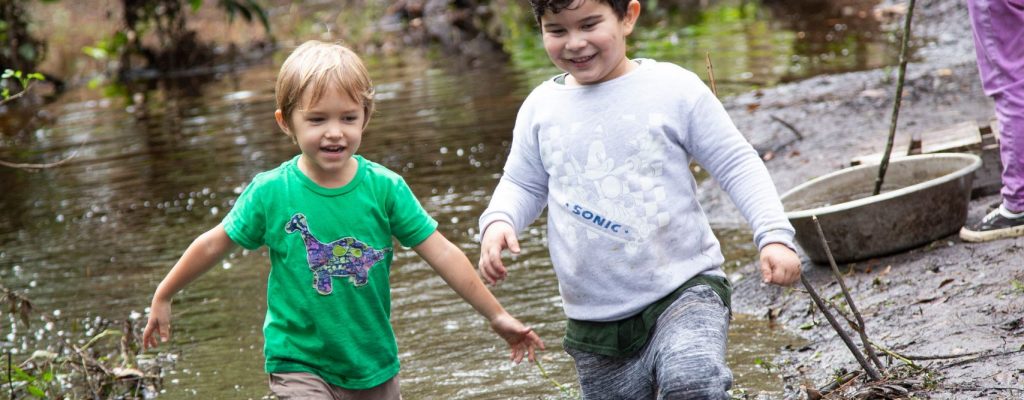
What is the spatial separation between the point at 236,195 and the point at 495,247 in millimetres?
6006

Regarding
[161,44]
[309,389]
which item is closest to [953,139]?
[309,389]

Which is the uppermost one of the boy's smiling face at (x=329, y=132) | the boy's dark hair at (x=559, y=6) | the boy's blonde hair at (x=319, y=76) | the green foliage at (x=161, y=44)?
the boy's dark hair at (x=559, y=6)

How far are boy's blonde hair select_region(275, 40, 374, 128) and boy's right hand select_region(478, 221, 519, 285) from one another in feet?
1.54

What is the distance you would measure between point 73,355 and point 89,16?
26.9 meters

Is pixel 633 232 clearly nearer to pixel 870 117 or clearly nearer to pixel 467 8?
pixel 870 117

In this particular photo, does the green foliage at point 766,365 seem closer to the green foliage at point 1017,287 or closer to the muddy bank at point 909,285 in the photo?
the muddy bank at point 909,285

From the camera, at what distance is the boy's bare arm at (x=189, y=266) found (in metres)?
3.17

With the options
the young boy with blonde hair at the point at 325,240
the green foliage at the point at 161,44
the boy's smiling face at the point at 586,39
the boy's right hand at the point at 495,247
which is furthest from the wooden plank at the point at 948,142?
the green foliage at the point at 161,44

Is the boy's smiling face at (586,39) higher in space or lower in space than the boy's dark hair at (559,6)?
lower

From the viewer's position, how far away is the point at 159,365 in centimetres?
500

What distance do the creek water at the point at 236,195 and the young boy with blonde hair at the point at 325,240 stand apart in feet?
4.13

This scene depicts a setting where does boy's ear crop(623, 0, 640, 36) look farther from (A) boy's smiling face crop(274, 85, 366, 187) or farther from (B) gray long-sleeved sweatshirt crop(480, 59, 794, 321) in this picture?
(A) boy's smiling face crop(274, 85, 366, 187)

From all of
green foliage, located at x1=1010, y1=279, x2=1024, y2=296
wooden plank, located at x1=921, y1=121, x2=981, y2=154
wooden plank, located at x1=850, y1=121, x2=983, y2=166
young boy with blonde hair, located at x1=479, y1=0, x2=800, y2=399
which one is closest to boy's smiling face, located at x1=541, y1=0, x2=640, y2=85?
young boy with blonde hair, located at x1=479, y1=0, x2=800, y2=399

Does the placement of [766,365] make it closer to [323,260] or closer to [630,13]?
[630,13]
